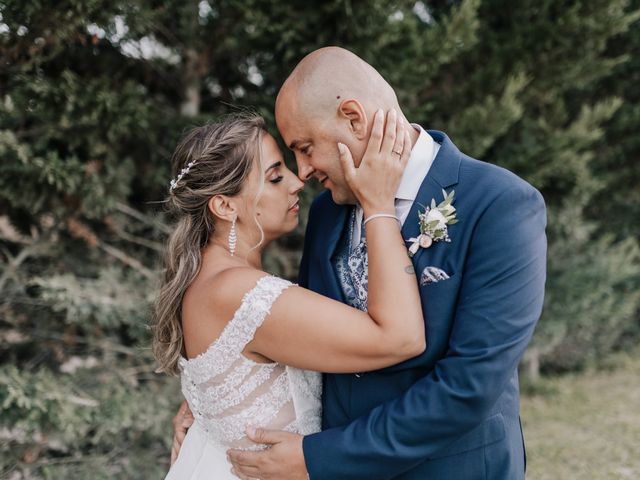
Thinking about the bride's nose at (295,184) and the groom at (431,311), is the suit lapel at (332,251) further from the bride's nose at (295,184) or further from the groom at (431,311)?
the bride's nose at (295,184)

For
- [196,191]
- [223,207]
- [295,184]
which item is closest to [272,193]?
[295,184]

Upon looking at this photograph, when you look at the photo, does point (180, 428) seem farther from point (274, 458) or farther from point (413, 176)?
point (413, 176)

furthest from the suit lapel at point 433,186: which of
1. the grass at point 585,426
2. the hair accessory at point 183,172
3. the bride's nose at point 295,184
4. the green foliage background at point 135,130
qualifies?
the grass at point 585,426

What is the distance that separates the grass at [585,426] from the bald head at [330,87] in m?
4.29

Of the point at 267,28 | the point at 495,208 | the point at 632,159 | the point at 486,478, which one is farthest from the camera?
the point at 632,159

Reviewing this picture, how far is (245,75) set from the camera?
527cm

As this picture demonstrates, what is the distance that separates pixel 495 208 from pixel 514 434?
2.80 ft

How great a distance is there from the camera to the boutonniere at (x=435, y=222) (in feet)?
6.34

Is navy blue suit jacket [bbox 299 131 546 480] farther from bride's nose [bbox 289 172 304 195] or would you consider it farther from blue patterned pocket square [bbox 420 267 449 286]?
bride's nose [bbox 289 172 304 195]

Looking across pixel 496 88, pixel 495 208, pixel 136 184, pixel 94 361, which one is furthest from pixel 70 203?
pixel 496 88

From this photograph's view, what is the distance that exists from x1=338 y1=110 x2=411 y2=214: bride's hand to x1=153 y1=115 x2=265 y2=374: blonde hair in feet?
1.91

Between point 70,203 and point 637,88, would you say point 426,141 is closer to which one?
point 70,203

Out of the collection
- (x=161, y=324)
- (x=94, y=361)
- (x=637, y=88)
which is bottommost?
(x=94, y=361)

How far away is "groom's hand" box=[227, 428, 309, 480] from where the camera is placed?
2.03m
